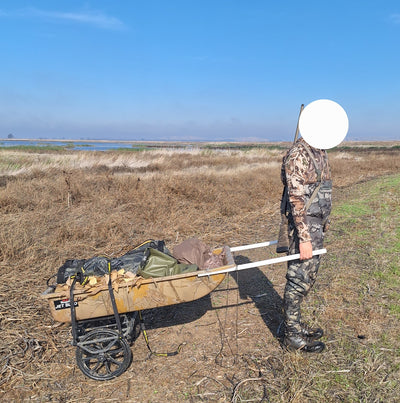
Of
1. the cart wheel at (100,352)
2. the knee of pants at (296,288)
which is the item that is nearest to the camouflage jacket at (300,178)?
the knee of pants at (296,288)

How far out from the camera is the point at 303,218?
2.71 meters

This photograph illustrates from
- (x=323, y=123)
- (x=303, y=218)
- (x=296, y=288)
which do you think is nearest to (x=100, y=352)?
(x=296, y=288)

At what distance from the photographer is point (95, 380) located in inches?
110

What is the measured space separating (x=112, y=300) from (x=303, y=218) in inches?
72.9

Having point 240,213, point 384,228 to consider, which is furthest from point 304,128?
point 240,213

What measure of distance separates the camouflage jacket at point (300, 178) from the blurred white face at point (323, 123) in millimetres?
117

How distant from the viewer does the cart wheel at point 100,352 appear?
2760 millimetres

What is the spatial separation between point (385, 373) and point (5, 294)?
446 cm

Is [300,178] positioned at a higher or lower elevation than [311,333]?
higher

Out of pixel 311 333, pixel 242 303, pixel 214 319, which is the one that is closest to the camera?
pixel 311 333

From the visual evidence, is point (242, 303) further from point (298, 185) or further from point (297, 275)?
point (298, 185)

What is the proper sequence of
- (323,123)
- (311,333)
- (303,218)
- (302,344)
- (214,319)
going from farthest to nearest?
(214,319)
(311,333)
(302,344)
(303,218)
(323,123)

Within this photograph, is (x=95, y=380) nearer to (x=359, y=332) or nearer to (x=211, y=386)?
(x=211, y=386)

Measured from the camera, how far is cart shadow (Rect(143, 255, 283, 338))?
12.4ft
